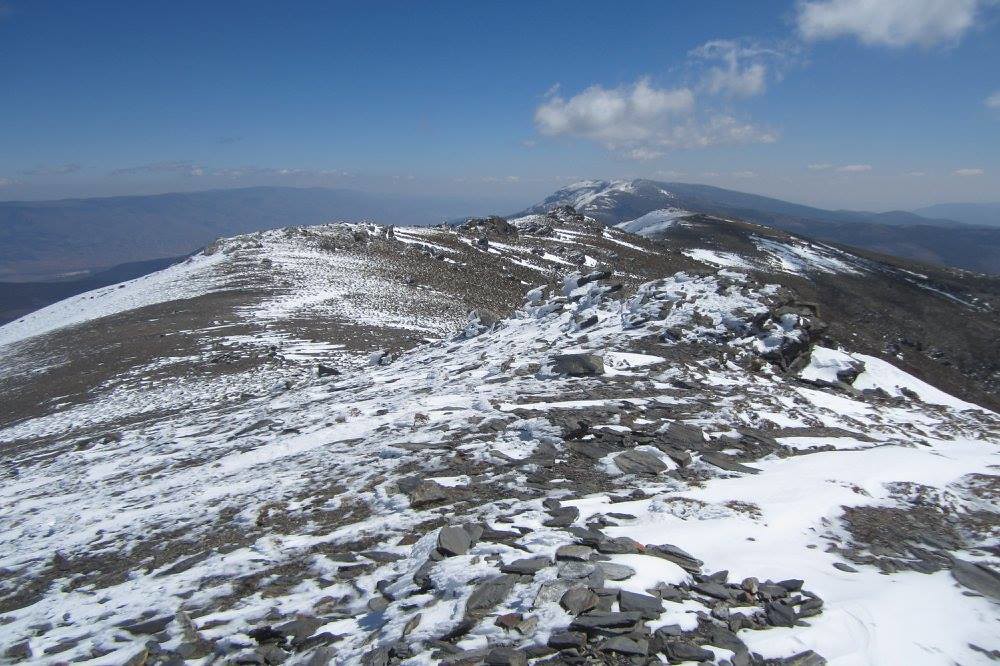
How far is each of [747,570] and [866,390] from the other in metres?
13.4

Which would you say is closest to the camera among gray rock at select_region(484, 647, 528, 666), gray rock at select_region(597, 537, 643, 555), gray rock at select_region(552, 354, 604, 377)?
gray rock at select_region(484, 647, 528, 666)

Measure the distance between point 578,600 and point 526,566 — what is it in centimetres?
91

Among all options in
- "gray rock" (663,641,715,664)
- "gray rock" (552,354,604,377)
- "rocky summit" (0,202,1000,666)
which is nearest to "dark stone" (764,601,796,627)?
"rocky summit" (0,202,1000,666)

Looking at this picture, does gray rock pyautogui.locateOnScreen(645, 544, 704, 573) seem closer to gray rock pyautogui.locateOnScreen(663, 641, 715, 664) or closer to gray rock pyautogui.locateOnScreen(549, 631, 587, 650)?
gray rock pyautogui.locateOnScreen(663, 641, 715, 664)

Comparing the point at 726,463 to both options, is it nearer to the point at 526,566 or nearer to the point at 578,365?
the point at 578,365

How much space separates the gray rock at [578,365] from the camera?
14141 mm

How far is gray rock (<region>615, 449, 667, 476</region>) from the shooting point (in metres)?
9.48

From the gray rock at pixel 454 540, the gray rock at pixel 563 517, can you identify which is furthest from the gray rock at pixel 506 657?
the gray rock at pixel 563 517

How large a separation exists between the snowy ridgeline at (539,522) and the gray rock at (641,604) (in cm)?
2

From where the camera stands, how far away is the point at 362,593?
6.38m

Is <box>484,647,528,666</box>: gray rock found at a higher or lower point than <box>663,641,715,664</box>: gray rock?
lower

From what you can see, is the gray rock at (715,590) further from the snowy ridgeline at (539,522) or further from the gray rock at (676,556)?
the gray rock at (676,556)

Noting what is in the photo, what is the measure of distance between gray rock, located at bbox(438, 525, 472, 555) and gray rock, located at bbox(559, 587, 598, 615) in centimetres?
171

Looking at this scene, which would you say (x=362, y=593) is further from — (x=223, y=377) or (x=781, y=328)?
(x=223, y=377)
